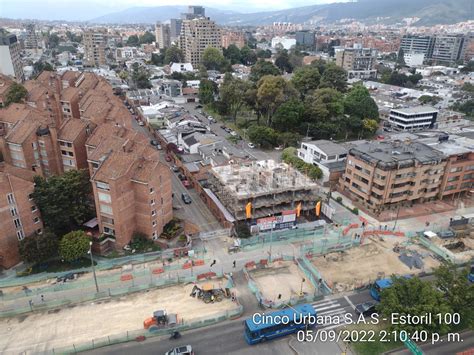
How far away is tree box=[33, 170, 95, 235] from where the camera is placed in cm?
4497

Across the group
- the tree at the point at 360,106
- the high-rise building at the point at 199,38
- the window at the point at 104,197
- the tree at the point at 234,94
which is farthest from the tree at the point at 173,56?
the window at the point at 104,197

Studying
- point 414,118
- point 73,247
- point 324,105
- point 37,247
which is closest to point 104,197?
point 73,247

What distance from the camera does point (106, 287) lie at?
134 feet

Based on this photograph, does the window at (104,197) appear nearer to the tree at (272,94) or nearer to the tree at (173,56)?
the tree at (272,94)

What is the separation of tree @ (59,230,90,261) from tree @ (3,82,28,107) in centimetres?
4983

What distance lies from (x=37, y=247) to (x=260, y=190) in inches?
1167

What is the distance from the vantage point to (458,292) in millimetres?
34344

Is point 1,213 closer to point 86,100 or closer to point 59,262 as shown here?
point 59,262

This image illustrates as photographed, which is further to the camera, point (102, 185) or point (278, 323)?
point (102, 185)

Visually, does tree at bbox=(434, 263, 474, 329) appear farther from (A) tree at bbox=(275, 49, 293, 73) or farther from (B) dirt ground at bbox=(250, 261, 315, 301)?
(A) tree at bbox=(275, 49, 293, 73)

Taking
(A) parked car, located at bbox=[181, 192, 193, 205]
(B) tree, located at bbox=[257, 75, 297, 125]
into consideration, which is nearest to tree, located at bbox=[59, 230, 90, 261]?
(A) parked car, located at bbox=[181, 192, 193, 205]

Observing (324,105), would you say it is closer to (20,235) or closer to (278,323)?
(278,323)

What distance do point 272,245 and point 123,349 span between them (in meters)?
23.3

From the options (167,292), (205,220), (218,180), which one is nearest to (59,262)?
(167,292)
